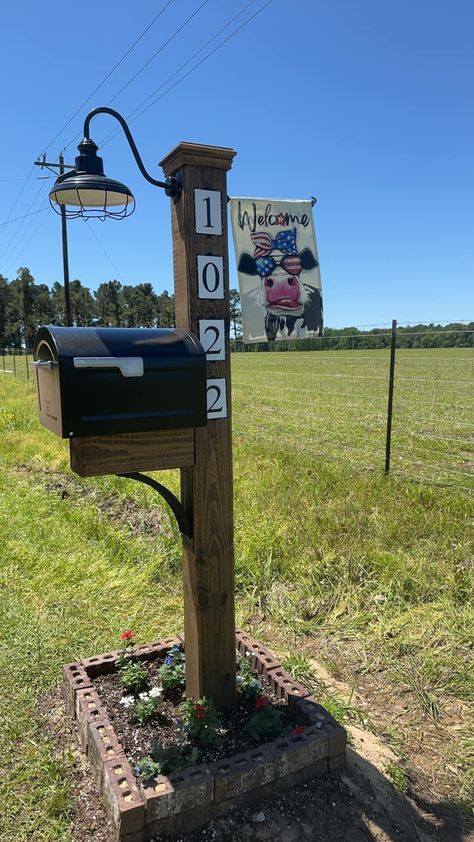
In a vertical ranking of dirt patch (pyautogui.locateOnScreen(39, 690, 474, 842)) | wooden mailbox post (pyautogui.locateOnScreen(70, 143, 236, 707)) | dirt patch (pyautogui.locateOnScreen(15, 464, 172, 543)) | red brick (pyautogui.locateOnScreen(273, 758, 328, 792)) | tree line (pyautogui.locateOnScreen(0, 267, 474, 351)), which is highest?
tree line (pyautogui.locateOnScreen(0, 267, 474, 351))

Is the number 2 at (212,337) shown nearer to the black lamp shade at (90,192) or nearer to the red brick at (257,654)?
the black lamp shade at (90,192)

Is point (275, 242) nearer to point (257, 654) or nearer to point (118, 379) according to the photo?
point (118, 379)

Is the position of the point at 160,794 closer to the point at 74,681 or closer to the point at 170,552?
the point at 74,681

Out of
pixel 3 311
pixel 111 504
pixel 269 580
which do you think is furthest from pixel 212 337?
pixel 3 311

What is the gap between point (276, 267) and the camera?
2393 millimetres

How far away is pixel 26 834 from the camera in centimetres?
170

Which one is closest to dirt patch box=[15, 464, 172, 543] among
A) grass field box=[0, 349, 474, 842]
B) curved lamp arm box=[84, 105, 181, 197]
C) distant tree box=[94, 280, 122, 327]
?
grass field box=[0, 349, 474, 842]

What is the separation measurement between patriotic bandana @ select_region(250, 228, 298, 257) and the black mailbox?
2.58 ft

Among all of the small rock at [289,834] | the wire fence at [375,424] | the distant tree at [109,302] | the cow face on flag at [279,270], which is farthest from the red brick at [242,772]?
the distant tree at [109,302]

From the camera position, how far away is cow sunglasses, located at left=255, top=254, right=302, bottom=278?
2375 millimetres

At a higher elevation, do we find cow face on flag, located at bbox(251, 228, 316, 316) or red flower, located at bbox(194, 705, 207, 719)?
cow face on flag, located at bbox(251, 228, 316, 316)

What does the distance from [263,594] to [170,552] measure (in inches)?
30.6

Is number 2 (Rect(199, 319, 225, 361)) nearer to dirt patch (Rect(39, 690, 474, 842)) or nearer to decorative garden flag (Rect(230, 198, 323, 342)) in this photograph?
decorative garden flag (Rect(230, 198, 323, 342))

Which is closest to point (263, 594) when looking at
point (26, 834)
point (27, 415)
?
point (26, 834)
